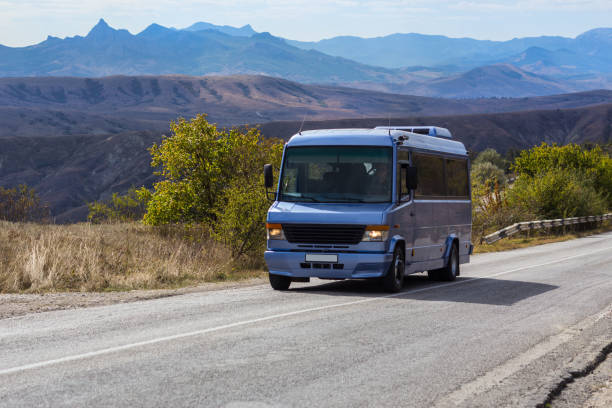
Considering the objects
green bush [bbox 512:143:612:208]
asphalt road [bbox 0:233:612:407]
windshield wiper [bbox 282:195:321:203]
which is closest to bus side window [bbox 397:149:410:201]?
windshield wiper [bbox 282:195:321:203]

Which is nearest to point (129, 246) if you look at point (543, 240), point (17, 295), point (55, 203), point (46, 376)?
point (17, 295)

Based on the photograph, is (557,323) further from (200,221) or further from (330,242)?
(200,221)

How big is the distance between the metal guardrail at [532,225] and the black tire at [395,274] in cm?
2402

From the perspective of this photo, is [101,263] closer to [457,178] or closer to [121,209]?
[457,178]

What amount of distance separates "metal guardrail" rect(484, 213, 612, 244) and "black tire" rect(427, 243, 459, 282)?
20509 millimetres

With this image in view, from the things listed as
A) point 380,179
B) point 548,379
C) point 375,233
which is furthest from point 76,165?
point 548,379

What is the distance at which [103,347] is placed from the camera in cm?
730

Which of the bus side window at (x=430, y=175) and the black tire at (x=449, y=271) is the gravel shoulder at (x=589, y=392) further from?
the black tire at (x=449, y=271)

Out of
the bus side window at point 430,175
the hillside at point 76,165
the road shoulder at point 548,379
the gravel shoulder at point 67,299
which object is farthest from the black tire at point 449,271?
the hillside at point 76,165

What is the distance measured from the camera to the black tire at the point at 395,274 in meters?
12.3

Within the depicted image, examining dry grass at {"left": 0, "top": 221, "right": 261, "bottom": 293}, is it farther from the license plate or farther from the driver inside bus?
the driver inside bus

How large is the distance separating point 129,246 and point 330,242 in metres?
6.02

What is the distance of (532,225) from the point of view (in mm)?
39188

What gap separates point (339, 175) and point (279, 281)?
80.9 inches
